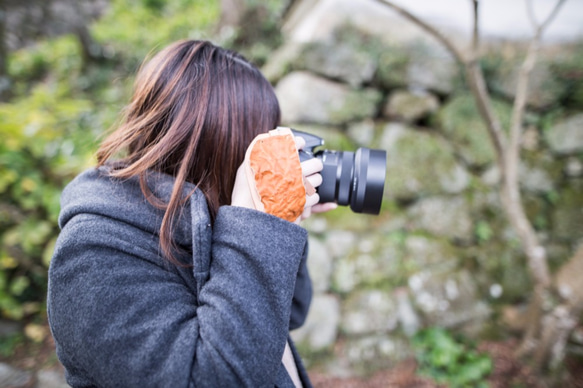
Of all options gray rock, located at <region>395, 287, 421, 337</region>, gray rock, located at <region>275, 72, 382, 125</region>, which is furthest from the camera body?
gray rock, located at <region>275, 72, 382, 125</region>

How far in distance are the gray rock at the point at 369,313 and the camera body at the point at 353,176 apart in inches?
60.8

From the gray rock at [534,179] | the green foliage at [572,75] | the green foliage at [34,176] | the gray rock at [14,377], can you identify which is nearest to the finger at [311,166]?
the green foliage at [34,176]

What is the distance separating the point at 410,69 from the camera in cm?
290

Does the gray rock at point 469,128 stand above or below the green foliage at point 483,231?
above

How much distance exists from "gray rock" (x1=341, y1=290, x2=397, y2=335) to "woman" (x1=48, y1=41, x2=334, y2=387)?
4.62 ft

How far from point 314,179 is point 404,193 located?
191 cm

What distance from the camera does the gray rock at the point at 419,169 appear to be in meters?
2.66

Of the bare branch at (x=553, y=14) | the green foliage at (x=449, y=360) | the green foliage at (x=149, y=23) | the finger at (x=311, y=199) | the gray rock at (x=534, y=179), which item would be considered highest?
the green foliage at (x=149, y=23)

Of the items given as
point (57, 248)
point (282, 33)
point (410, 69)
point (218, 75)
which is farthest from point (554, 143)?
point (57, 248)

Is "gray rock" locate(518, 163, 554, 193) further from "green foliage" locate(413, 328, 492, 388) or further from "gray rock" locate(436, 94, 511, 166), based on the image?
"green foliage" locate(413, 328, 492, 388)

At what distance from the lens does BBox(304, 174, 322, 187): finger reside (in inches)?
37.5

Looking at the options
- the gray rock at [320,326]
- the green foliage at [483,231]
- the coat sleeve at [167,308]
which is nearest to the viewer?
the coat sleeve at [167,308]

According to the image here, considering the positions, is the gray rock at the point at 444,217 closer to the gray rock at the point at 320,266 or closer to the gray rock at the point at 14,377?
the gray rock at the point at 320,266

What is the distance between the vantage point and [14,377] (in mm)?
1972
